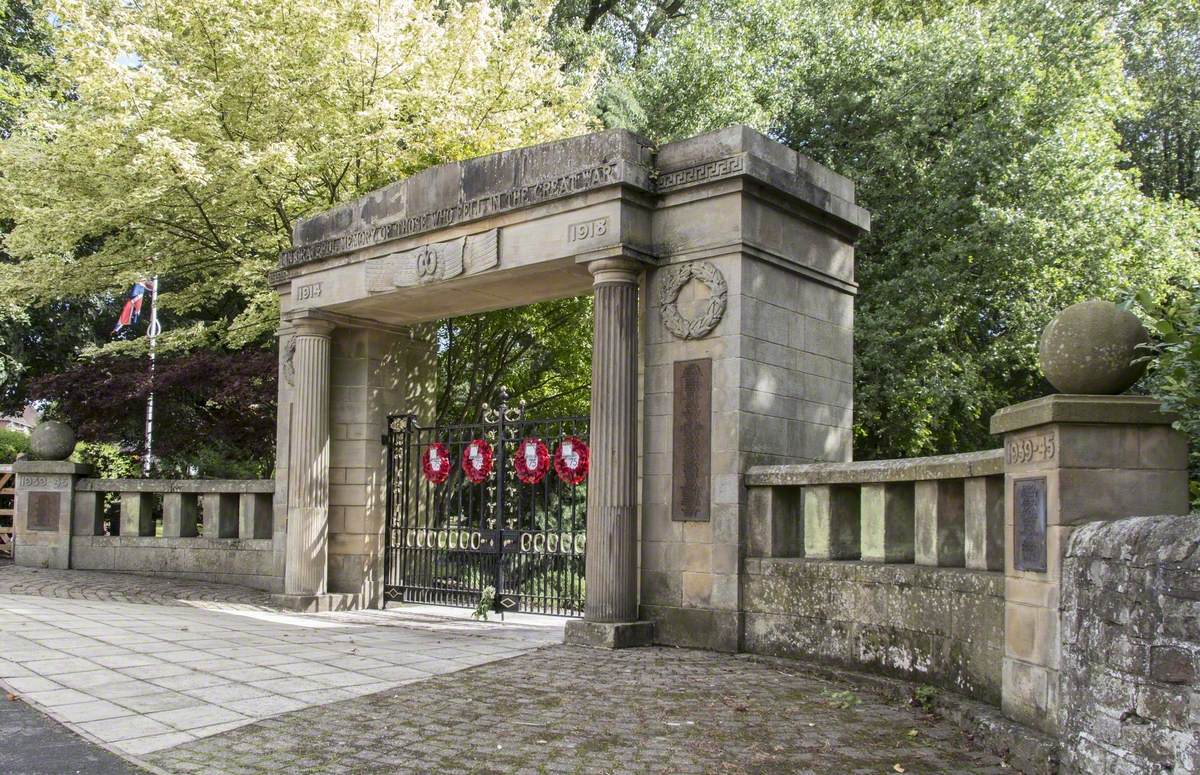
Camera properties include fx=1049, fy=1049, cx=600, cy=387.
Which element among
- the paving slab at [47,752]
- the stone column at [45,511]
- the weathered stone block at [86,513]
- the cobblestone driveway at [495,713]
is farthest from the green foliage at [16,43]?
the paving slab at [47,752]

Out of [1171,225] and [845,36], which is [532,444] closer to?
[845,36]

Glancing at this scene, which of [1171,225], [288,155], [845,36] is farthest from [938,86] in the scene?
[288,155]

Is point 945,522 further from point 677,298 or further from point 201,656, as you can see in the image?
point 201,656

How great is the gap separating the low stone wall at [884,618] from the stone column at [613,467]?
1058 mm

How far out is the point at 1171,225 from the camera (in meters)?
18.1

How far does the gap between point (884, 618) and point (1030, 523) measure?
1.95m

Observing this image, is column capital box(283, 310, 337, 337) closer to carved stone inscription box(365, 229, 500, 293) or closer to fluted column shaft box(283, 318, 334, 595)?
fluted column shaft box(283, 318, 334, 595)

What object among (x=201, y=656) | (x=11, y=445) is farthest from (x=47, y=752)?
(x=11, y=445)

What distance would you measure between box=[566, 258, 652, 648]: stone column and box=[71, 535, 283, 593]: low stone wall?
564 cm

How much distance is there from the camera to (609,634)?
8.62m

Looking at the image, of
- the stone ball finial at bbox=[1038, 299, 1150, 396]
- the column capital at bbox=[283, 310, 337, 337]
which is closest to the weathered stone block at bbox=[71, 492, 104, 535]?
the column capital at bbox=[283, 310, 337, 337]

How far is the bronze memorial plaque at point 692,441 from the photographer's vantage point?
877 cm

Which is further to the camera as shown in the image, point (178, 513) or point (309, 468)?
point (178, 513)

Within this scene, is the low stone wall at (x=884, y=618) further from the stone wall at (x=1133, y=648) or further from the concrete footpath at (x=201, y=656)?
the concrete footpath at (x=201, y=656)
